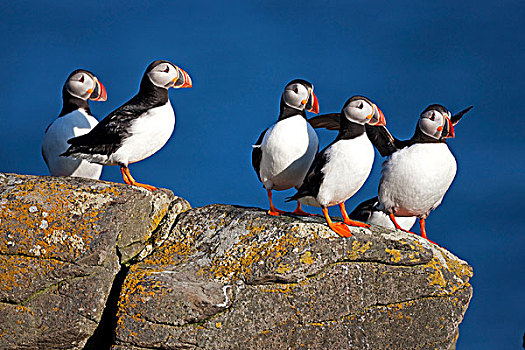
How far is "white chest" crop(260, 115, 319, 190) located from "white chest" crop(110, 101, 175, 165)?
3.62ft

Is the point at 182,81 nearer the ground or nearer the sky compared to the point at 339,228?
nearer the sky

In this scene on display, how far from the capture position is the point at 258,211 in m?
7.27

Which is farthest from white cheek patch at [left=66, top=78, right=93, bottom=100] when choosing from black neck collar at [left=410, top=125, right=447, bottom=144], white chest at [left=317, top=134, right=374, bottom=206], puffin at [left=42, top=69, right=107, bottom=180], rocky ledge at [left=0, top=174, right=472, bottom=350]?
black neck collar at [left=410, top=125, right=447, bottom=144]

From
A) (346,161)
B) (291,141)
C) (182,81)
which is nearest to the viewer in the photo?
(346,161)

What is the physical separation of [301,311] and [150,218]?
191cm

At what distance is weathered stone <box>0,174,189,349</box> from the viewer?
645 centimetres

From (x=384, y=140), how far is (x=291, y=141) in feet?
4.78

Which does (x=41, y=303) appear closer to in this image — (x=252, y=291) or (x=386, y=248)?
(x=252, y=291)

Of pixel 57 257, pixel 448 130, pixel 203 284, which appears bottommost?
pixel 203 284

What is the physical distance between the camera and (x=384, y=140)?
8227 millimetres

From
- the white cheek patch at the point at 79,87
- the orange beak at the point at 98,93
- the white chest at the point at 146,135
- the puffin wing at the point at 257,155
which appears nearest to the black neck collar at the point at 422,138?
the puffin wing at the point at 257,155

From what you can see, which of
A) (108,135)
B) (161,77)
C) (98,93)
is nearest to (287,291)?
(108,135)

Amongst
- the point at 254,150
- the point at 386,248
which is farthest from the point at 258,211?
the point at 386,248

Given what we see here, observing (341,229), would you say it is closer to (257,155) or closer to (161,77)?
(257,155)
